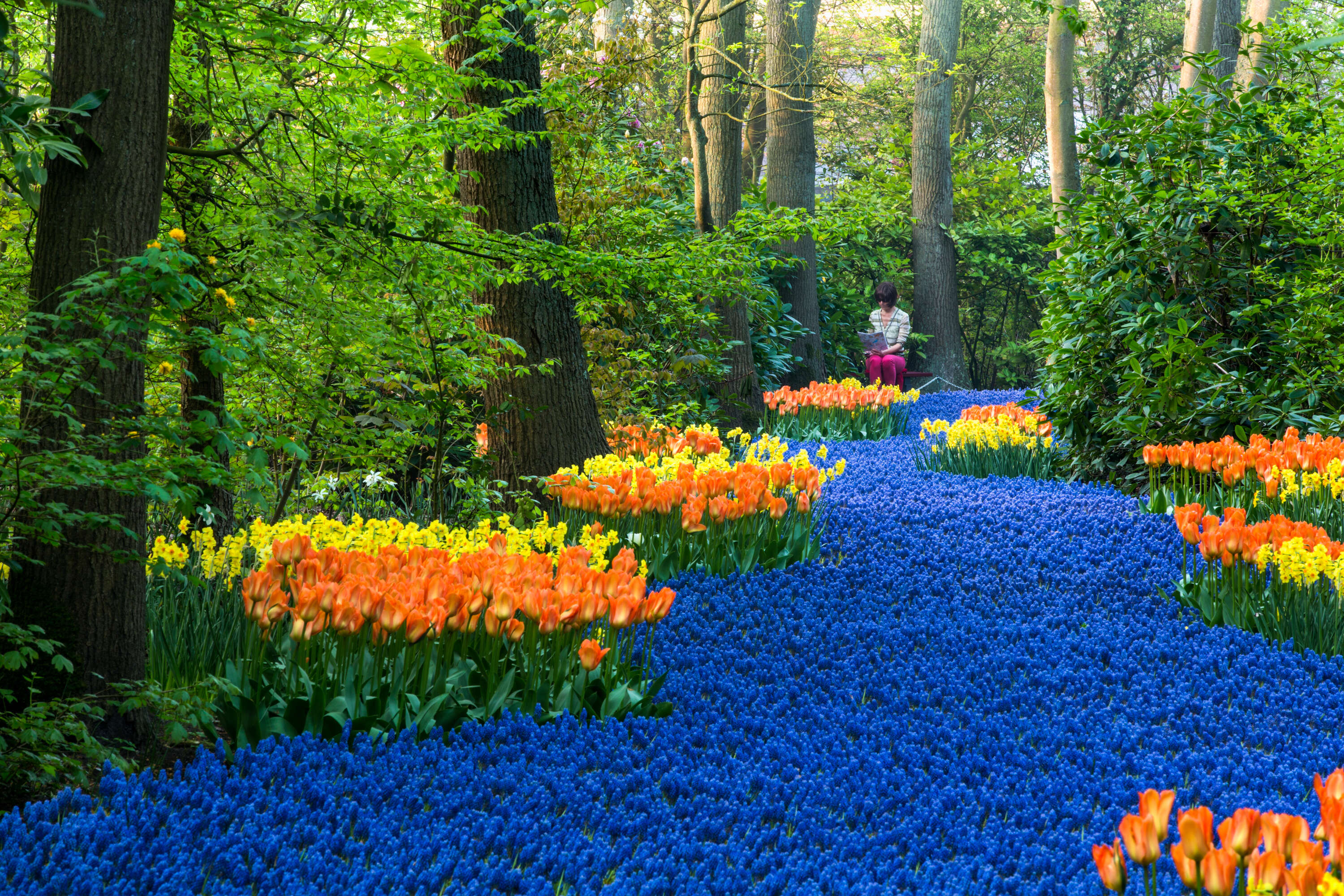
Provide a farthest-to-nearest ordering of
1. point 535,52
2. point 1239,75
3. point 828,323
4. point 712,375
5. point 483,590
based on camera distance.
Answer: point 828,323 → point 1239,75 → point 712,375 → point 535,52 → point 483,590

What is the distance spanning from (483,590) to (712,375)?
6578 millimetres

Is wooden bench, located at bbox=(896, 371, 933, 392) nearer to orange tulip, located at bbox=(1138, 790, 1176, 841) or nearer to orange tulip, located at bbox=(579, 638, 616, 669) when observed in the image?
orange tulip, located at bbox=(579, 638, 616, 669)

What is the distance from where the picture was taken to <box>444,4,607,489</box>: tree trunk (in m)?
5.52

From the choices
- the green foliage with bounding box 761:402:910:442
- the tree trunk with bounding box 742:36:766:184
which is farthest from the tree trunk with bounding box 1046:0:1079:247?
the tree trunk with bounding box 742:36:766:184

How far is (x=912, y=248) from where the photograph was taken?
15328mm

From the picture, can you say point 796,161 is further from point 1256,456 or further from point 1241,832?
point 1241,832

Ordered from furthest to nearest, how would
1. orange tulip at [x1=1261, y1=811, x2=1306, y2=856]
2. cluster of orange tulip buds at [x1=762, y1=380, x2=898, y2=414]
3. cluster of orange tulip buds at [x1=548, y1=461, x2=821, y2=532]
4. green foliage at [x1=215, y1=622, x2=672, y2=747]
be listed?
cluster of orange tulip buds at [x1=762, y1=380, x2=898, y2=414] → cluster of orange tulip buds at [x1=548, y1=461, x2=821, y2=532] → green foliage at [x1=215, y1=622, x2=672, y2=747] → orange tulip at [x1=1261, y1=811, x2=1306, y2=856]

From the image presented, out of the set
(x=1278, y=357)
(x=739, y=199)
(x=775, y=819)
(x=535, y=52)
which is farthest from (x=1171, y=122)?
(x=775, y=819)

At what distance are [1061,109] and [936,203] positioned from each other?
10.2 ft

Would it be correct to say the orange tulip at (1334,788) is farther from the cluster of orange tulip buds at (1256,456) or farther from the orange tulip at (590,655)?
the cluster of orange tulip buds at (1256,456)

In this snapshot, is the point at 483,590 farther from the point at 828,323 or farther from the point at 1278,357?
the point at 828,323

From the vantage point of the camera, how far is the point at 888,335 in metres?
13.1

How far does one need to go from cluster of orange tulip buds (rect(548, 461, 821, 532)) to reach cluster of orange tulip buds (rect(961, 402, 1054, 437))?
10.2 feet

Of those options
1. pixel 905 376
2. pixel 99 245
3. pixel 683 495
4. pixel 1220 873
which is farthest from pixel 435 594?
pixel 905 376
